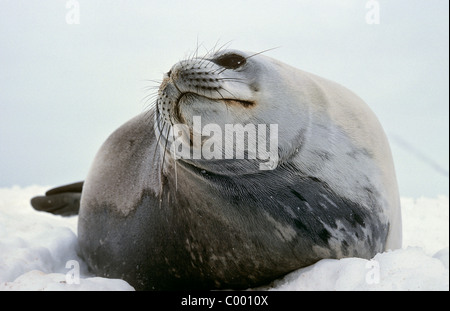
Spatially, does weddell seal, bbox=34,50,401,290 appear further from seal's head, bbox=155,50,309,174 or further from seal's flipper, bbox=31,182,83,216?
seal's flipper, bbox=31,182,83,216

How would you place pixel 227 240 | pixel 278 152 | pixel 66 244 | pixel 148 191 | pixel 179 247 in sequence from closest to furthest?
1. pixel 278 152
2. pixel 227 240
3. pixel 179 247
4. pixel 148 191
5. pixel 66 244

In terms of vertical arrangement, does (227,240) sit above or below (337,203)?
below

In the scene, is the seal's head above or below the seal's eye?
below

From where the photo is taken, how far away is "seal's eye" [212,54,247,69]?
2.29 m

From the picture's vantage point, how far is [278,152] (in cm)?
228

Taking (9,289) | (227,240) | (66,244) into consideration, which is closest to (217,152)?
(227,240)

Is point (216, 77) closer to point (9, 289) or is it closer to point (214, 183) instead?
point (214, 183)

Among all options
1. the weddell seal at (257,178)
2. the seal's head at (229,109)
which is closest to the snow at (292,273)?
the weddell seal at (257,178)

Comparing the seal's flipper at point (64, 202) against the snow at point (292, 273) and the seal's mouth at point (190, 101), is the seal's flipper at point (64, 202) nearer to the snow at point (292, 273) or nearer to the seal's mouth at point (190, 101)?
the snow at point (292, 273)

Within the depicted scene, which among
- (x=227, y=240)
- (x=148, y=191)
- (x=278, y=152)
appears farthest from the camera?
(x=148, y=191)

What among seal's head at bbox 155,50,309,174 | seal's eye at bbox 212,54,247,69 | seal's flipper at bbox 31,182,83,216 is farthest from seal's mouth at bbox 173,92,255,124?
seal's flipper at bbox 31,182,83,216

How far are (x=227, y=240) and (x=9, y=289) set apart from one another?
36.3 inches

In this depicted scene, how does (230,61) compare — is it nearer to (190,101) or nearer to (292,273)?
(190,101)
